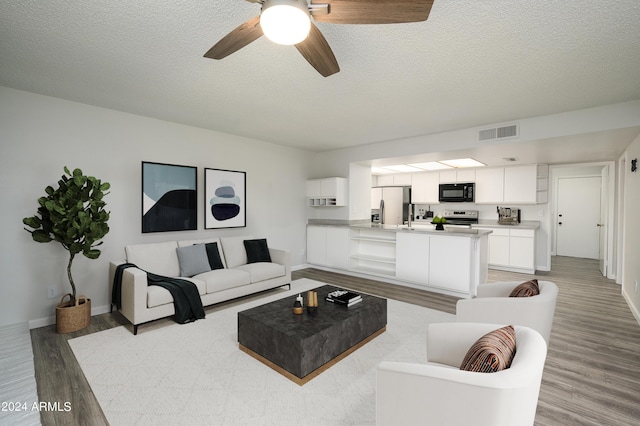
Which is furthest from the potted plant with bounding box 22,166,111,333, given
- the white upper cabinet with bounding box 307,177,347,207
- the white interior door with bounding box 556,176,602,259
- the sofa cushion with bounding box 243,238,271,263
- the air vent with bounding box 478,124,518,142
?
the white interior door with bounding box 556,176,602,259

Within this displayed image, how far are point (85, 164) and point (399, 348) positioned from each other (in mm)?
4124

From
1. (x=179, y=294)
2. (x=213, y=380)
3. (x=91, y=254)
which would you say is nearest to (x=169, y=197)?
(x=91, y=254)

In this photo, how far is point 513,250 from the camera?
6.11 m

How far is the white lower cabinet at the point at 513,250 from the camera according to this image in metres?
5.93

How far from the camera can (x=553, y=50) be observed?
2293mm

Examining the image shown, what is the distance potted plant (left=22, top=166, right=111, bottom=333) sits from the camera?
9.91ft

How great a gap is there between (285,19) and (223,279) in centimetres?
319

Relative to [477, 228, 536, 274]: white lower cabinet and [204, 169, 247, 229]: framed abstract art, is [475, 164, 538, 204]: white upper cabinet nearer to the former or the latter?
[477, 228, 536, 274]: white lower cabinet

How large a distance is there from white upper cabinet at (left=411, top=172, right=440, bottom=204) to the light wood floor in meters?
3.44

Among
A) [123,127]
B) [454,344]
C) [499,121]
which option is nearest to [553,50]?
[499,121]

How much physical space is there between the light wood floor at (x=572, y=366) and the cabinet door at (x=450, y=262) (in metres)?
0.23

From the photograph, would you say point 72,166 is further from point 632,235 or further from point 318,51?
point 632,235

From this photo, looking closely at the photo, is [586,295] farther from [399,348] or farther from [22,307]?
[22,307]

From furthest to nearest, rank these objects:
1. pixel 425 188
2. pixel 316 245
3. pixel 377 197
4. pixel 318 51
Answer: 1. pixel 377 197
2. pixel 425 188
3. pixel 316 245
4. pixel 318 51
